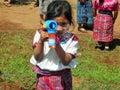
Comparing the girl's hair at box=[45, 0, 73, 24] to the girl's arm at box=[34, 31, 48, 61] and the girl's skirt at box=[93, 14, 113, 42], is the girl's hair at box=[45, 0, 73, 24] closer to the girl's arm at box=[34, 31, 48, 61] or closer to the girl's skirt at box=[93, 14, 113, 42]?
the girl's arm at box=[34, 31, 48, 61]

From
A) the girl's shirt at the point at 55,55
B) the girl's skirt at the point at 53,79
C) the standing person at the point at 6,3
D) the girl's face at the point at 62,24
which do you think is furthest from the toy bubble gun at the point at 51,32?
the standing person at the point at 6,3

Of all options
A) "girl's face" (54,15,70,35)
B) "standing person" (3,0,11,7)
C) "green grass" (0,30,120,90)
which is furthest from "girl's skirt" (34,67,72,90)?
"standing person" (3,0,11,7)

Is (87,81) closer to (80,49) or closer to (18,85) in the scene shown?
(18,85)

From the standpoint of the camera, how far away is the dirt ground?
26.8 ft

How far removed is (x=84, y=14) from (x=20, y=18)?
1904mm

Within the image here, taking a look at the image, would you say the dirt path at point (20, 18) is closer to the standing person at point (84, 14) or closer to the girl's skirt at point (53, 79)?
the standing person at point (84, 14)

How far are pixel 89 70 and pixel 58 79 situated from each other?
105 inches

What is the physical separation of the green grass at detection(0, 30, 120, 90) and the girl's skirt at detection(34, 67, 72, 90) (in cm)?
174

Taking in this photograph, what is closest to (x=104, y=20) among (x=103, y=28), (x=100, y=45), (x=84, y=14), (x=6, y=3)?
(x=103, y=28)

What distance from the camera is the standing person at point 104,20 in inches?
248

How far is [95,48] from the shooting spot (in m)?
6.73

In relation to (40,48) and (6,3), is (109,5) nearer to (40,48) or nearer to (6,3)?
(40,48)

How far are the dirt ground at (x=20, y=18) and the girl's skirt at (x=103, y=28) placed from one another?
3.73 feet

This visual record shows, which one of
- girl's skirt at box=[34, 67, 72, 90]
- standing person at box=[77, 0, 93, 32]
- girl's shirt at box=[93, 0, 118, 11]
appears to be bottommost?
standing person at box=[77, 0, 93, 32]
